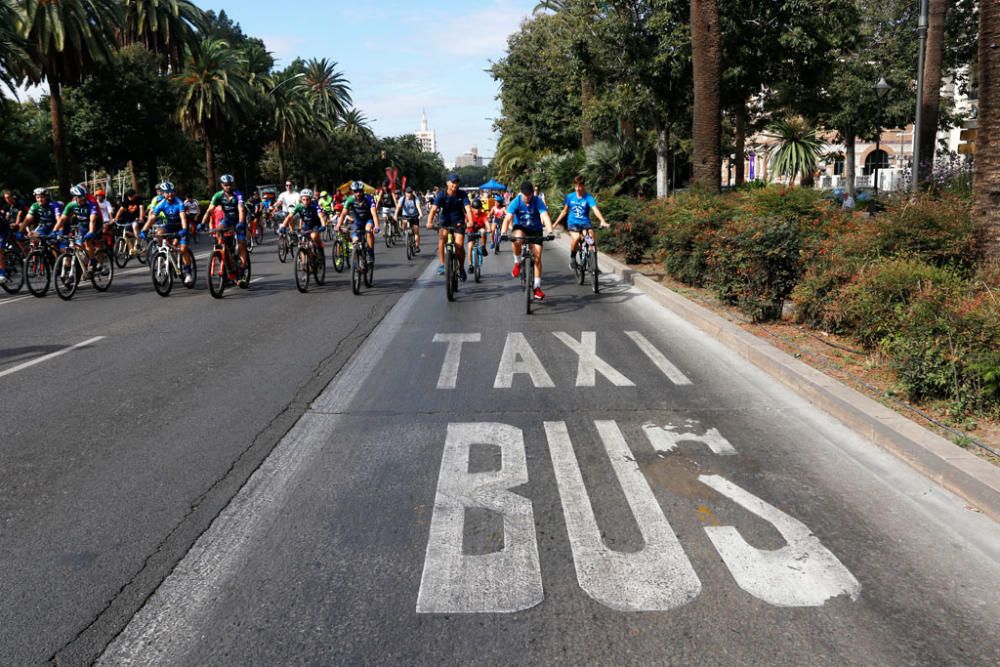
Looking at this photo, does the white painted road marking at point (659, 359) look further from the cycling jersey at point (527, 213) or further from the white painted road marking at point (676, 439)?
the cycling jersey at point (527, 213)

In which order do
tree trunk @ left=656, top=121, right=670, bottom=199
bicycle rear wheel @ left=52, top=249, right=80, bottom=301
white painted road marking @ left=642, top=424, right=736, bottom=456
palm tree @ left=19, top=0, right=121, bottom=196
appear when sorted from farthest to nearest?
1. palm tree @ left=19, top=0, right=121, bottom=196
2. tree trunk @ left=656, top=121, right=670, bottom=199
3. bicycle rear wheel @ left=52, top=249, right=80, bottom=301
4. white painted road marking @ left=642, top=424, right=736, bottom=456

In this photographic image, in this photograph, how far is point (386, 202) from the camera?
24.6m

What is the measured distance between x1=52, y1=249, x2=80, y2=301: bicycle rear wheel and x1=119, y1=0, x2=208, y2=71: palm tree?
42.4m

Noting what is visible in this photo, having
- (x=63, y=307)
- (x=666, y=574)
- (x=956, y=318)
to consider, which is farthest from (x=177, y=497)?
(x=63, y=307)

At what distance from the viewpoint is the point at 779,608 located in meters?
3.42

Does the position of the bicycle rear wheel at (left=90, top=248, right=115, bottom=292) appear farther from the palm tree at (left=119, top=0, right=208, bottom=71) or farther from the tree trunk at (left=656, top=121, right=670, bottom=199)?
the palm tree at (left=119, top=0, right=208, bottom=71)

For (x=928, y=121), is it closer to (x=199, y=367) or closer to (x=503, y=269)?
(x=503, y=269)

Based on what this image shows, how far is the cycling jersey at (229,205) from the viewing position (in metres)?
14.3

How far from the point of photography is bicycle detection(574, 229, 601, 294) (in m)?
13.9

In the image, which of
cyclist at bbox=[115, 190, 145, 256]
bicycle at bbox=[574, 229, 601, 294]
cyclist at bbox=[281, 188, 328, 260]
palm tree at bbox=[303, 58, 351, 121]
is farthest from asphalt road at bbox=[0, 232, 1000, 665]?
palm tree at bbox=[303, 58, 351, 121]

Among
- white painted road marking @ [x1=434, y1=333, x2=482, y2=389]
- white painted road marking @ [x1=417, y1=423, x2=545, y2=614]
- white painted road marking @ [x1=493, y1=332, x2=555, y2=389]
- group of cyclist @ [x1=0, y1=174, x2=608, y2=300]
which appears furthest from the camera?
group of cyclist @ [x1=0, y1=174, x2=608, y2=300]

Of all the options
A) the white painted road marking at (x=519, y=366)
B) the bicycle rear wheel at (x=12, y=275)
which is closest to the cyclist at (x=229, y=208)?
the bicycle rear wheel at (x=12, y=275)

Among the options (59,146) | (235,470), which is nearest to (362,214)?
(235,470)

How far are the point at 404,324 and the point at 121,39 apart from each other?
51.1 m
